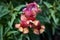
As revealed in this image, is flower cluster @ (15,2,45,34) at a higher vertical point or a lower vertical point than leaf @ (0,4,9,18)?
lower

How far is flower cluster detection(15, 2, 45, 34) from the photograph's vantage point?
4.90 ft

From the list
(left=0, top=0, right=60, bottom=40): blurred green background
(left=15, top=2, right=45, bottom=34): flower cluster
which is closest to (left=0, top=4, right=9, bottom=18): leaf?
(left=0, top=0, right=60, bottom=40): blurred green background

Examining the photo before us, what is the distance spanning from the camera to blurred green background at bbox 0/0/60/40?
1515mm

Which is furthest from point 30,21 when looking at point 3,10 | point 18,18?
point 3,10

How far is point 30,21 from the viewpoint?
1481 mm

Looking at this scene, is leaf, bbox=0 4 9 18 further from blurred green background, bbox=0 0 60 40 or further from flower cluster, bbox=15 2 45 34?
flower cluster, bbox=15 2 45 34

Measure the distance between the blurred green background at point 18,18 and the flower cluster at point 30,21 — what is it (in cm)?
4

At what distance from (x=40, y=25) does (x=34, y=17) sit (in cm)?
7

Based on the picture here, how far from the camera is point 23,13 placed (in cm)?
153

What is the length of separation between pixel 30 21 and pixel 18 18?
0.11 metres

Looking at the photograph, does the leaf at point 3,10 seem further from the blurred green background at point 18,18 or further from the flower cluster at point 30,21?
the flower cluster at point 30,21

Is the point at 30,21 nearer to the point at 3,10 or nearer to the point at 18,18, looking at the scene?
the point at 18,18

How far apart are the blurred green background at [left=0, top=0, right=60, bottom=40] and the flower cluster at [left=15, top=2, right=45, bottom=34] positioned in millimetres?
36

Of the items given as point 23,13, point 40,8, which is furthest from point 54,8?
point 23,13
